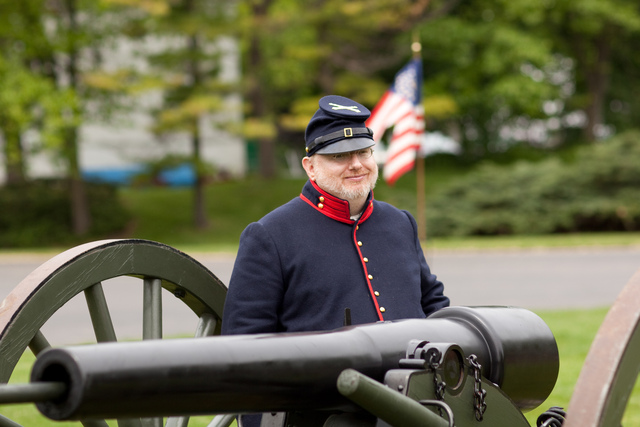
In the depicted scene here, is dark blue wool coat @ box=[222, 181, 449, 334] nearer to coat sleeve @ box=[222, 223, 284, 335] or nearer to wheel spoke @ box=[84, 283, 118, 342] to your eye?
coat sleeve @ box=[222, 223, 284, 335]

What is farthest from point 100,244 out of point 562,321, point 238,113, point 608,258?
point 238,113

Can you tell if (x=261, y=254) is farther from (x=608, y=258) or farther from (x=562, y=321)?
(x=608, y=258)

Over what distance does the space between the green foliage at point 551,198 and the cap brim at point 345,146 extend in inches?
635

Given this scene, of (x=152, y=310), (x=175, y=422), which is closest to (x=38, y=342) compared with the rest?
(x=152, y=310)

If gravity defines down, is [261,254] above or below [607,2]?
below

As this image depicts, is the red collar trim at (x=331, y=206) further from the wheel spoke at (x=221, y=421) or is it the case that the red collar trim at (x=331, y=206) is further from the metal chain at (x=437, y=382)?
the metal chain at (x=437, y=382)

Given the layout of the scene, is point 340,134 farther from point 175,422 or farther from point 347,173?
point 175,422

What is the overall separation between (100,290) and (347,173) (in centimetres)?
95

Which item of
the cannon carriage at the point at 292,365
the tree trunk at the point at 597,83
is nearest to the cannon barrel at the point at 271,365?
the cannon carriage at the point at 292,365

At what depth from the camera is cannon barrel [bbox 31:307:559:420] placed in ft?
5.84

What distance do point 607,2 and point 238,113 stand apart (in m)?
11.1

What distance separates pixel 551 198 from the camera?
19875 millimetres

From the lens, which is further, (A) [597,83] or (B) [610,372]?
(A) [597,83]

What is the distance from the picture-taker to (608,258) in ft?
47.0
